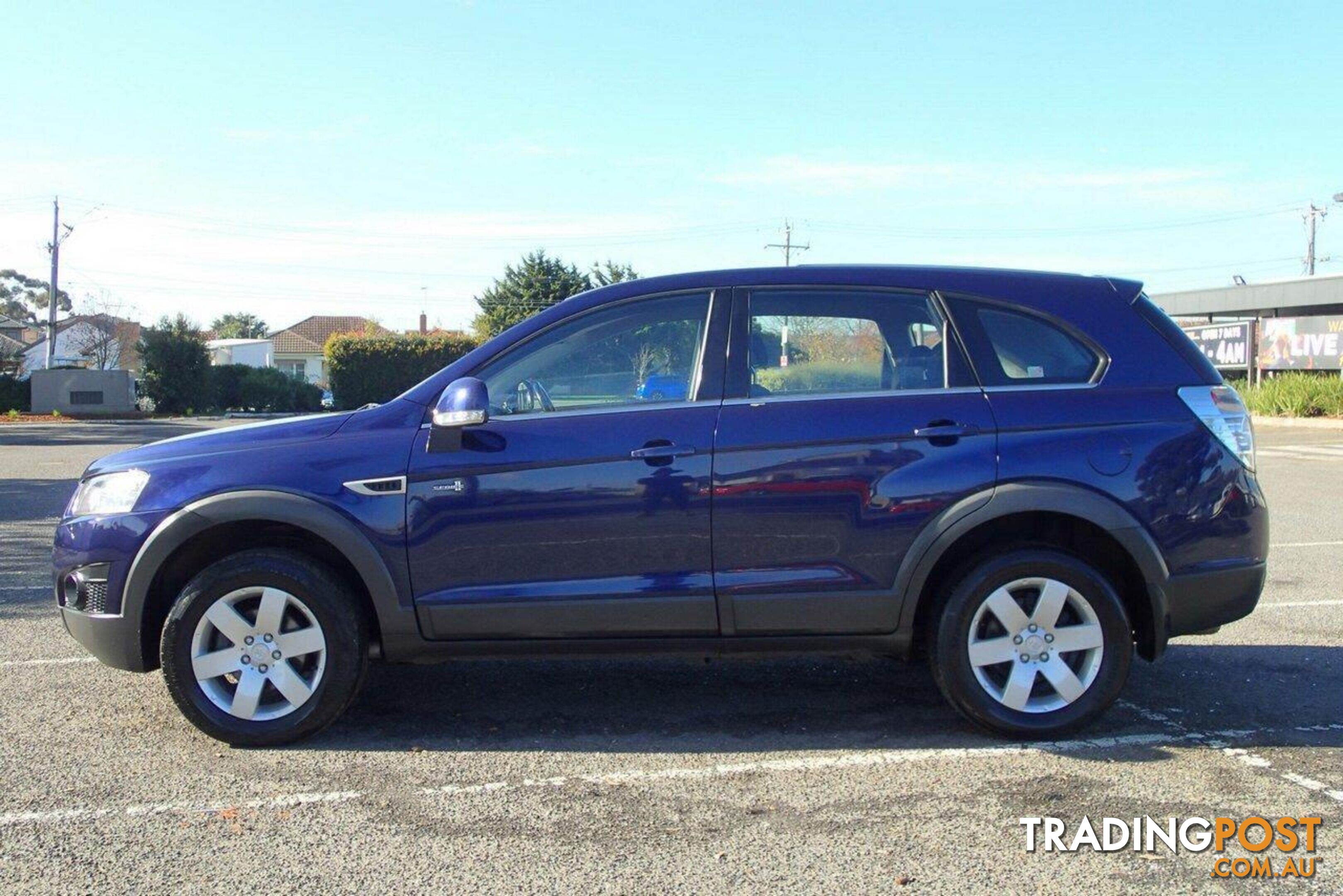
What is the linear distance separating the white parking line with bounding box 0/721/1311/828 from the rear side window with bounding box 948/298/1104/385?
1407 millimetres

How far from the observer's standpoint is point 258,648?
457 cm

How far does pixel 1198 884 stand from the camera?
134 inches

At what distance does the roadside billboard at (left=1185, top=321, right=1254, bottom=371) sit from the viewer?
35031mm

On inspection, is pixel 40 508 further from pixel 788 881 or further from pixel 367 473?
pixel 788 881

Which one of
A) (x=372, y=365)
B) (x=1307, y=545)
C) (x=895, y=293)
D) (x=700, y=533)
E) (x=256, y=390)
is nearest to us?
(x=700, y=533)

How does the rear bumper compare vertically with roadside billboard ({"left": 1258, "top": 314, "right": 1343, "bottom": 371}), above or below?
below

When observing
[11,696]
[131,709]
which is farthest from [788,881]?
[11,696]

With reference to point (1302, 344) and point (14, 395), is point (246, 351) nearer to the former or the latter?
point (14, 395)

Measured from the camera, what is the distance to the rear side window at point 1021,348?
15.5 ft

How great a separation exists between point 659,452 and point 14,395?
41.6 m

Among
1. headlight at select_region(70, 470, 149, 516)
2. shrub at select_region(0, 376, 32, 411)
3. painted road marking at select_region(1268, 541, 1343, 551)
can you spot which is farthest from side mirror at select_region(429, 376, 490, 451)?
shrub at select_region(0, 376, 32, 411)

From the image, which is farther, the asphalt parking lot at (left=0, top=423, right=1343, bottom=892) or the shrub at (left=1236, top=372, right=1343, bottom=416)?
the shrub at (left=1236, top=372, right=1343, bottom=416)
